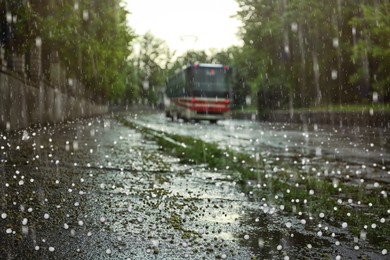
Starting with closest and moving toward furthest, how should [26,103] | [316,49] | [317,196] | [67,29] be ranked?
[317,196] → [26,103] → [67,29] → [316,49]

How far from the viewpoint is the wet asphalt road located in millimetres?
3443

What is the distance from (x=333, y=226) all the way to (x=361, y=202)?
1.27 metres

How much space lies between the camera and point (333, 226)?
4348 mm

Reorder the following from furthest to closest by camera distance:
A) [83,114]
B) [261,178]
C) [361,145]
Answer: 1. [83,114]
2. [361,145]
3. [261,178]

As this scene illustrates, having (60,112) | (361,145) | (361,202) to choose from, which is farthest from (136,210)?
(60,112)

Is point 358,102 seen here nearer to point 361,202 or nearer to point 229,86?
point 229,86

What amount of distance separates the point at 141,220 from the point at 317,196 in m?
2.19

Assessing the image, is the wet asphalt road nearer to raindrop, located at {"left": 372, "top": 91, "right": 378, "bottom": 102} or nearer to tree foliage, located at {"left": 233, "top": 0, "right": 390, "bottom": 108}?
tree foliage, located at {"left": 233, "top": 0, "right": 390, "bottom": 108}

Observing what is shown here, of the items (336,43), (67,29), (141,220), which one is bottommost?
(141,220)

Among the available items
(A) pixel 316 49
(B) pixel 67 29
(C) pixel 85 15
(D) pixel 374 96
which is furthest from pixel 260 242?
(A) pixel 316 49

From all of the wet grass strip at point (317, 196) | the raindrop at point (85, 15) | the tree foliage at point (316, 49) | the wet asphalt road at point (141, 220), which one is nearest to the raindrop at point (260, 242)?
the wet asphalt road at point (141, 220)

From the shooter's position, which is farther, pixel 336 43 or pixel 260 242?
pixel 336 43

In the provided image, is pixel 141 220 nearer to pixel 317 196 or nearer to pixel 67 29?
pixel 317 196

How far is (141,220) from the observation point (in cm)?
430
